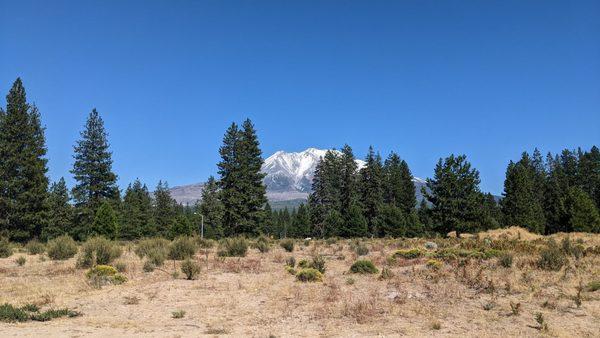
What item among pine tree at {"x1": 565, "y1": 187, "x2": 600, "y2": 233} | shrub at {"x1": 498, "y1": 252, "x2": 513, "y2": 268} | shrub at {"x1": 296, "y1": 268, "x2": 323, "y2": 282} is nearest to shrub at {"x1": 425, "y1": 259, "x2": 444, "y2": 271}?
shrub at {"x1": 498, "y1": 252, "x2": 513, "y2": 268}

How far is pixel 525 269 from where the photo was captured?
15453mm

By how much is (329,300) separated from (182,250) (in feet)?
38.0

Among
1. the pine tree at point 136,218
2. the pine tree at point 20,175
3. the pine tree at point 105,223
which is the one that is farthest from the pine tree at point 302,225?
the pine tree at point 20,175

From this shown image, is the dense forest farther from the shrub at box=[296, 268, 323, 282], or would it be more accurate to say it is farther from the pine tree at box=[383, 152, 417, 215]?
the shrub at box=[296, 268, 323, 282]

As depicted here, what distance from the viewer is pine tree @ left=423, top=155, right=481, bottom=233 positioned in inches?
1825

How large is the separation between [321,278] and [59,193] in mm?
59915

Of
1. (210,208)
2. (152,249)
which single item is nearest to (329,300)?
(152,249)

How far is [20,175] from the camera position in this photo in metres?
38.1

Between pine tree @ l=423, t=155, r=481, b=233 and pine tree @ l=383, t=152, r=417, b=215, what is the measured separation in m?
23.2

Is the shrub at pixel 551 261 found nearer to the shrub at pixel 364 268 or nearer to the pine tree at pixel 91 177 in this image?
the shrub at pixel 364 268

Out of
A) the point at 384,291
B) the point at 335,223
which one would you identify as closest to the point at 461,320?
the point at 384,291

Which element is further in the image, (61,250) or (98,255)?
(61,250)

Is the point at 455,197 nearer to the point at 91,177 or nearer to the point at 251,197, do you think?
the point at 251,197

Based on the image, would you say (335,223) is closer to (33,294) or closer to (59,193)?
(59,193)
